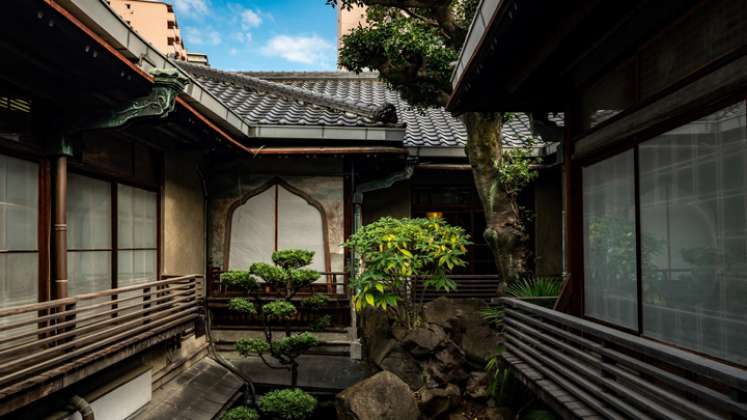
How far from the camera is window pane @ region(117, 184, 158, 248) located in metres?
6.65

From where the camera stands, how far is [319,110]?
10492 mm

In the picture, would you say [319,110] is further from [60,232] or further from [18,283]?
[18,283]

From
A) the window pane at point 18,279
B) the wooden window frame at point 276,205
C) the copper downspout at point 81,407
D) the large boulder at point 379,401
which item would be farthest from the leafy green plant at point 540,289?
the window pane at point 18,279

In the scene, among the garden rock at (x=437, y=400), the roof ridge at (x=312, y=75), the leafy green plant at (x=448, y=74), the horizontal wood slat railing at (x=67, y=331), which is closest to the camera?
the horizontal wood slat railing at (x=67, y=331)

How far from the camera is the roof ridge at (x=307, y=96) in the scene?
9336mm

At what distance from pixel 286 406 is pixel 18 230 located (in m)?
3.95

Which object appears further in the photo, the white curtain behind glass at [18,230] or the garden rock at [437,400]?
the garden rock at [437,400]

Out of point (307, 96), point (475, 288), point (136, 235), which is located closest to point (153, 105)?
point (136, 235)

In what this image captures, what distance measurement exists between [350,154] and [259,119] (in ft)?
6.80

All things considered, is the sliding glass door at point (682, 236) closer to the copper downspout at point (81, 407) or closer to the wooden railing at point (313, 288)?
the wooden railing at point (313, 288)

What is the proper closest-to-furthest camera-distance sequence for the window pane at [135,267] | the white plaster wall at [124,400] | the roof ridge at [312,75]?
the white plaster wall at [124,400] < the window pane at [135,267] < the roof ridge at [312,75]

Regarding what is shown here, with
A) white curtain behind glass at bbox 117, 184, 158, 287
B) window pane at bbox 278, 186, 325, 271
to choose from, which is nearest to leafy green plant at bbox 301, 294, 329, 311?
window pane at bbox 278, 186, 325, 271

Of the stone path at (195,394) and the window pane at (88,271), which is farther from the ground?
the window pane at (88,271)

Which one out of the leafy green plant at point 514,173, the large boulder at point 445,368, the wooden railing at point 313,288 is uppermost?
the leafy green plant at point 514,173
